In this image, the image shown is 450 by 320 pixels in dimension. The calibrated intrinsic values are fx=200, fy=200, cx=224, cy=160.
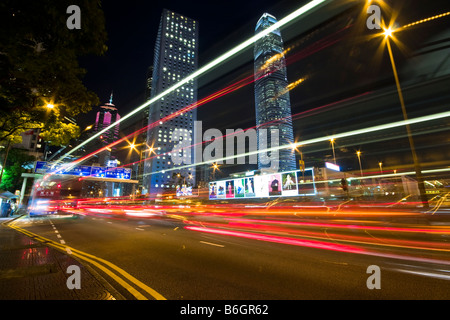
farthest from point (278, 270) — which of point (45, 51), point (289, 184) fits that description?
point (289, 184)

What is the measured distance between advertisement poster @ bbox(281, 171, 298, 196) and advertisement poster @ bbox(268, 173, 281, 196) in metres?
0.71

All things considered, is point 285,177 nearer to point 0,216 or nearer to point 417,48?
point 417,48

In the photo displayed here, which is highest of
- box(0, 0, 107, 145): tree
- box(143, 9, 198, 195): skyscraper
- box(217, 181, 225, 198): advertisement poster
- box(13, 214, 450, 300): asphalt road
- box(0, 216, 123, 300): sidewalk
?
box(143, 9, 198, 195): skyscraper

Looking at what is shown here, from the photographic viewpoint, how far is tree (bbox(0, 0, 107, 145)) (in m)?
4.63

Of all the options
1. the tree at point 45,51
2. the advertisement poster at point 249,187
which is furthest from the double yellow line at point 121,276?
the advertisement poster at point 249,187

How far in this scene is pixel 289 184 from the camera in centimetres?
3272

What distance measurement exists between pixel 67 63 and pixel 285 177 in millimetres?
31938

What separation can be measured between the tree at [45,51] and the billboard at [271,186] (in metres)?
27.7

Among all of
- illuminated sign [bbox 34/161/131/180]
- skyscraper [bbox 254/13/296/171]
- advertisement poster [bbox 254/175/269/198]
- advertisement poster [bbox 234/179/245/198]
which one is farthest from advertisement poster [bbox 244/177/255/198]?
skyscraper [bbox 254/13/296/171]

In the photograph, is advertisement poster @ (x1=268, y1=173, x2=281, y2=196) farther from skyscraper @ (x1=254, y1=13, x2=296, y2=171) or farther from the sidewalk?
skyscraper @ (x1=254, y1=13, x2=296, y2=171)

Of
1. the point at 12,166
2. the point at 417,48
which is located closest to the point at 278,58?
the point at 417,48

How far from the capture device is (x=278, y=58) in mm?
126812

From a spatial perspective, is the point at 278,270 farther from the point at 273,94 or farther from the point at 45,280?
the point at 273,94

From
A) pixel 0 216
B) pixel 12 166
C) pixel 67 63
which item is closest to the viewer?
pixel 67 63
